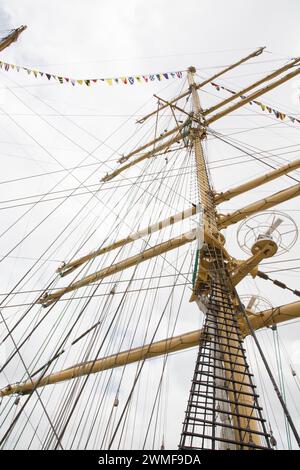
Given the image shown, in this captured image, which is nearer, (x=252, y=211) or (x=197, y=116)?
(x=252, y=211)

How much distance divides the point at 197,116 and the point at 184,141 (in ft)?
4.31

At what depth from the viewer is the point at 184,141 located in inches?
460
